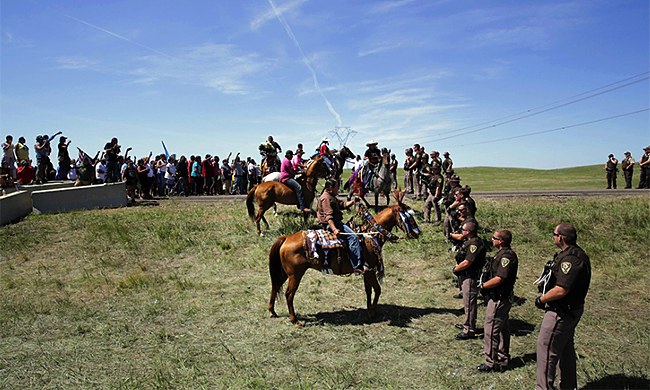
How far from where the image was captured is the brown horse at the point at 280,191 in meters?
16.7

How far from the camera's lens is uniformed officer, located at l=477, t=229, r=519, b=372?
7.19 m

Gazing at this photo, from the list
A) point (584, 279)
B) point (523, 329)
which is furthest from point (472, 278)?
point (584, 279)

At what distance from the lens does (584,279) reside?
6.04 m

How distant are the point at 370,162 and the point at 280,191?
4.36 meters

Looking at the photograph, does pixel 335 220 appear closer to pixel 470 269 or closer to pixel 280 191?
pixel 470 269

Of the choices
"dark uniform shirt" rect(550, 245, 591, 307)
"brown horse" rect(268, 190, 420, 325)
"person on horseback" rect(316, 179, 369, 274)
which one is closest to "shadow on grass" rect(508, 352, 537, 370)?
"dark uniform shirt" rect(550, 245, 591, 307)

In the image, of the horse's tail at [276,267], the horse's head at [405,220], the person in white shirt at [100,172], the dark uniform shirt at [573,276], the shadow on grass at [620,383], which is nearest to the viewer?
the dark uniform shirt at [573,276]

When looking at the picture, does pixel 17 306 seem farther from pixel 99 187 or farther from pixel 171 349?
pixel 99 187

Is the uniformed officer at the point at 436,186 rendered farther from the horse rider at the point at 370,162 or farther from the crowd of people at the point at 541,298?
the crowd of people at the point at 541,298

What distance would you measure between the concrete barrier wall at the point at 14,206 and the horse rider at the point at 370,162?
1462cm

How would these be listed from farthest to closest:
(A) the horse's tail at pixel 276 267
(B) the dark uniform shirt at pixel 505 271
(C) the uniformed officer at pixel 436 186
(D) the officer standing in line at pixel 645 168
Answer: (D) the officer standing in line at pixel 645 168 < (C) the uniformed officer at pixel 436 186 < (A) the horse's tail at pixel 276 267 < (B) the dark uniform shirt at pixel 505 271

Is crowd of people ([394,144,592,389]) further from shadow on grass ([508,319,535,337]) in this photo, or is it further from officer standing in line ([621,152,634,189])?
officer standing in line ([621,152,634,189])

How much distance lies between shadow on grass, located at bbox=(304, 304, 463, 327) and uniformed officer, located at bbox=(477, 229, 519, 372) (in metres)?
2.34

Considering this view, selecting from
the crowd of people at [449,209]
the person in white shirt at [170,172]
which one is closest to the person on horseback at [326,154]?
the crowd of people at [449,209]
